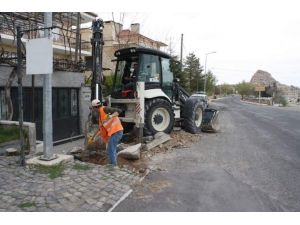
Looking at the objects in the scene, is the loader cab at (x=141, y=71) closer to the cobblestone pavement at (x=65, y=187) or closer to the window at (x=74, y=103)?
the window at (x=74, y=103)

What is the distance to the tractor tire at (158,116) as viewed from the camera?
28.9 feet

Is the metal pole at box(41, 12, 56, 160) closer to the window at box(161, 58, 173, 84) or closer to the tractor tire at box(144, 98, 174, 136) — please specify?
the tractor tire at box(144, 98, 174, 136)

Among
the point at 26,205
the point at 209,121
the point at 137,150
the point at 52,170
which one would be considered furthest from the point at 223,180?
the point at 209,121

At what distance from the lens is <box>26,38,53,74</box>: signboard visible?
5.88 metres

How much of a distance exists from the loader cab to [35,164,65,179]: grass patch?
3.62 metres

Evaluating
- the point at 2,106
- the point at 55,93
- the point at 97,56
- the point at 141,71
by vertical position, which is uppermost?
the point at 97,56

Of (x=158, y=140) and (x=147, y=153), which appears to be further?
(x=158, y=140)

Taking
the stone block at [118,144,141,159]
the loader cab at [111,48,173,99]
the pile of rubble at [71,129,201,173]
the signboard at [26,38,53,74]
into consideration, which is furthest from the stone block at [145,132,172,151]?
the signboard at [26,38,53,74]

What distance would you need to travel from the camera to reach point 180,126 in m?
10.8

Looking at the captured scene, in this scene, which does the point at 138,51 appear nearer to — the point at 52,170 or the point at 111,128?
the point at 111,128

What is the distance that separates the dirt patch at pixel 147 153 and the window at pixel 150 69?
6.50 feet

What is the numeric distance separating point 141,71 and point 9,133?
407 centimetres

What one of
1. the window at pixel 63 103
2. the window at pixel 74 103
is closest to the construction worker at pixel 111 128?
the window at pixel 63 103

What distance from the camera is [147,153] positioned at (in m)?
7.55
